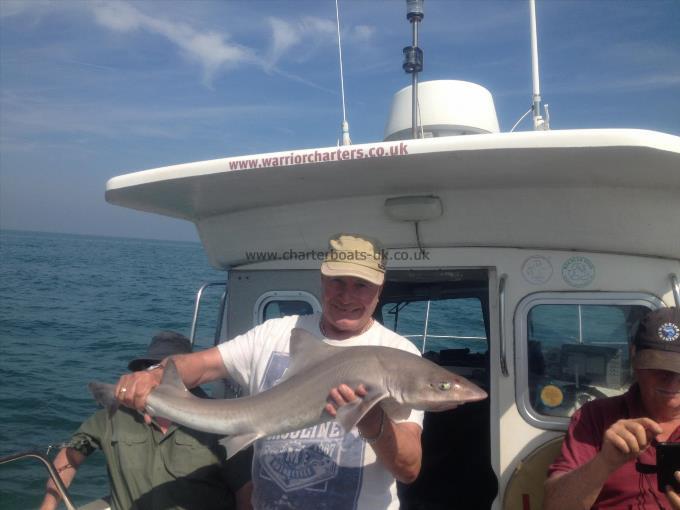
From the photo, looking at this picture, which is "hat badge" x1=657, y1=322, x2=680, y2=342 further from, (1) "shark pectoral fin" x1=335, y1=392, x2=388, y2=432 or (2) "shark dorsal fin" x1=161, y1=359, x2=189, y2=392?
(2) "shark dorsal fin" x1=161, y1=359, x2=189, y2=392

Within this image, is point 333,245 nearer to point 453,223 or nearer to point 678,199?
point 453,223

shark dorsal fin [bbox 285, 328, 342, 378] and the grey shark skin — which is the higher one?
shark dorsal fin [bbox 285, 328, 342, 378]

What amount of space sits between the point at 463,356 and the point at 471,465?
2105 millimetres

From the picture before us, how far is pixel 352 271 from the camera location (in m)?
2.82

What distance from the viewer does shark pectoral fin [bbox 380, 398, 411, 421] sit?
8.35 feet

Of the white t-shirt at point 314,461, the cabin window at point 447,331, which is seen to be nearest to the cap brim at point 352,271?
the white t-shirt at point 314,461

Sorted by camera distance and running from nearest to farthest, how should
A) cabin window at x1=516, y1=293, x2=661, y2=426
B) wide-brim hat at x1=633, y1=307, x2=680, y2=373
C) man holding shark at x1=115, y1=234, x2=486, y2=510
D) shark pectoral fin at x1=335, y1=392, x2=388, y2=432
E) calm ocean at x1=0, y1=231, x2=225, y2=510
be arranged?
shark pectoral fin at x1=335, y1=392, x2=388, y2=432 → man holding shark at x1=115, y1=234, x2=486, y2=510 → wide-brim hat at x1=633, y1=307, x2=680, y2=373 → cabin window at x1=516, y1=293, x2=661, y2=426 → calm ocean at x1=0, y1=231, x2=225, y2=510

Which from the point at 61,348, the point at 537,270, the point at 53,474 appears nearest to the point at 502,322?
the point at 537,270

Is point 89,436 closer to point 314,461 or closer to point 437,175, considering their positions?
point 314,461

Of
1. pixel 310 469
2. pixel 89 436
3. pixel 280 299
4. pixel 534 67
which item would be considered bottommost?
pixel 89 436

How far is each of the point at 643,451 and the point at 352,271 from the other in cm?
171

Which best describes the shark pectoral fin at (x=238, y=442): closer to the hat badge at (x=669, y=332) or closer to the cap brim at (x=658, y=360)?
the cap brim at (x=658, y=360)

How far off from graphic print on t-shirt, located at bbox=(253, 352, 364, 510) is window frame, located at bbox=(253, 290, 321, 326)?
1.81 metres

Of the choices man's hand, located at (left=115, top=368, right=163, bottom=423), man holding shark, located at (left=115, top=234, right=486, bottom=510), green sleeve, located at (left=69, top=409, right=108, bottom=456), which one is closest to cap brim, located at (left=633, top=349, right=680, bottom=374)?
man holding shark, located at (left=115, top=234, right=486, bottom=510)
